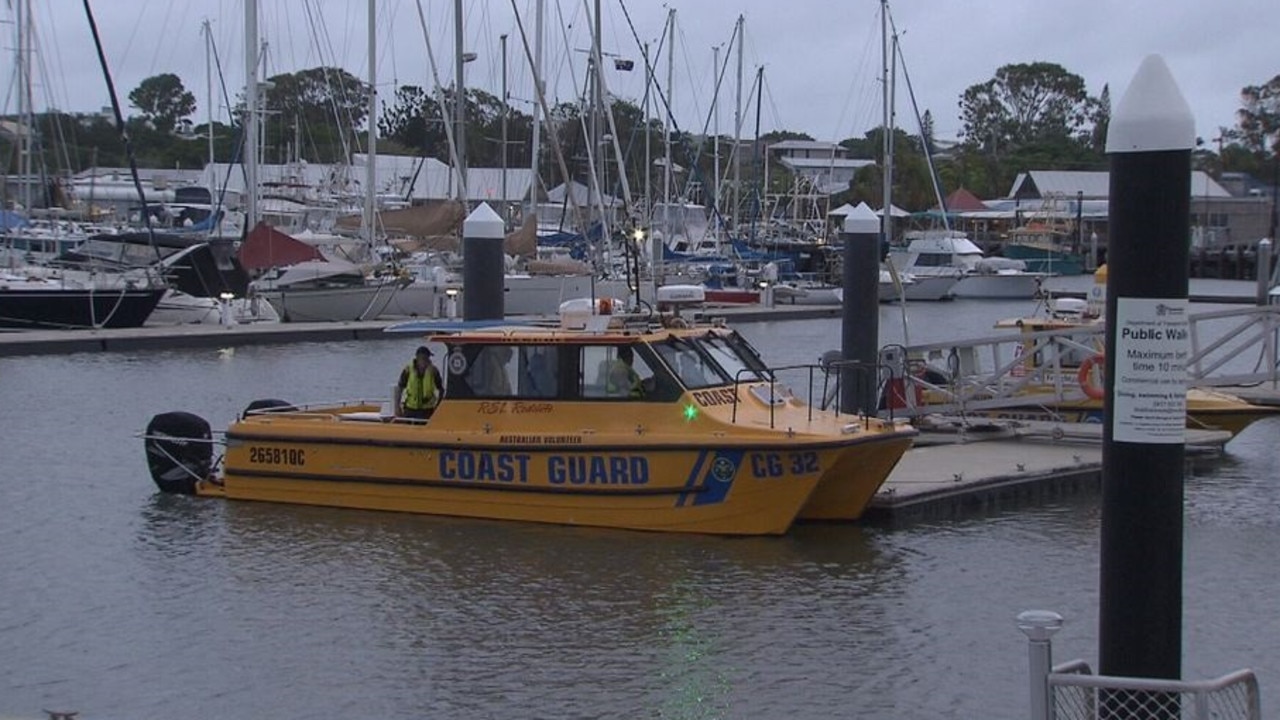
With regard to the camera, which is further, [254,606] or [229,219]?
[229,219]

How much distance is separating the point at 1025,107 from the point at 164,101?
72718 mm

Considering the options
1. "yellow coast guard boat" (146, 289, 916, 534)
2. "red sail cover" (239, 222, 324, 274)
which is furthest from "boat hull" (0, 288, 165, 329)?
"yellow coast guard boat" (146, 289, 916, 534)

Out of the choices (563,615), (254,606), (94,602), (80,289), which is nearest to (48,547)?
(94,602)

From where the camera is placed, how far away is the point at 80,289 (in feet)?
143

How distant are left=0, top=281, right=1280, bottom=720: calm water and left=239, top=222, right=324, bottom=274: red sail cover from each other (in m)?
25.9

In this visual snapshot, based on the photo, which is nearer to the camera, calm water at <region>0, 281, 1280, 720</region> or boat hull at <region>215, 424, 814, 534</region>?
calm water at <region>0, 281, 1280, 720</region>

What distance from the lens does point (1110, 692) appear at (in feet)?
26.8

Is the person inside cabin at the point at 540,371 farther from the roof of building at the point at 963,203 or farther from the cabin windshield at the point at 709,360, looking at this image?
the roof of building at the point at 963,203

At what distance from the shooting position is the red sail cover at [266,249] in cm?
4794

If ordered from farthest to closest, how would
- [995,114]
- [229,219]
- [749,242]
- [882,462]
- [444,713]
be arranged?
[995,114] < [749,242] < [229,219] < [882,462] < [444,713]

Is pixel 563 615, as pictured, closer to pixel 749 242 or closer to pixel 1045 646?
pixel 1045 646

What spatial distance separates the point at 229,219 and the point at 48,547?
189ft

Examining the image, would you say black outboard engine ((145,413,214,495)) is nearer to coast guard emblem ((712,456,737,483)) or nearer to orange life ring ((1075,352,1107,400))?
coast guard emblem ((712,456,737,483))

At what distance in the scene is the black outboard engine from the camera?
20734 mm
